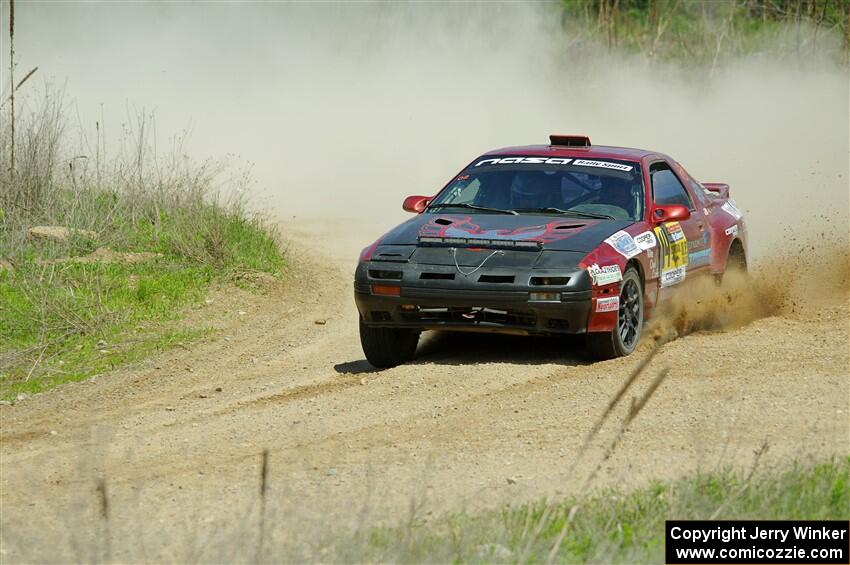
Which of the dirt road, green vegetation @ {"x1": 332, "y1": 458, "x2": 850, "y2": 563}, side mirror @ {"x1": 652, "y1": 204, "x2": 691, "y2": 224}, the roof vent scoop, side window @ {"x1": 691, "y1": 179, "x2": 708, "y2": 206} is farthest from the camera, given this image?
side window @ {"x1": 691, "y1": 179, "x2": 708, "y2": 206}

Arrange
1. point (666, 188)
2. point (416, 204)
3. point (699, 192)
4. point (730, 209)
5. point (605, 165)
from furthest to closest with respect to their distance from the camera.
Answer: point (730, 209)
point (699, 192)
point (666, 188)
point (416, 204)
point (605, 165)

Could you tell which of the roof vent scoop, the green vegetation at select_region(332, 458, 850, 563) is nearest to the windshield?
the roof vent scoop

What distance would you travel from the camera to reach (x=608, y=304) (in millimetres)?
9492

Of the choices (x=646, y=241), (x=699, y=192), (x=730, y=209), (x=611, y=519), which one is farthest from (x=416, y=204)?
(x=611, y=519)

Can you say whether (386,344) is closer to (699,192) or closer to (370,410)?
(370,410)

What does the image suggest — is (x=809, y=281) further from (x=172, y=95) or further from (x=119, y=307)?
(x=172, y=95)

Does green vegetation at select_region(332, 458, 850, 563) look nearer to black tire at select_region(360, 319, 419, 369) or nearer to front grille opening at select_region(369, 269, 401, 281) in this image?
front grille opening at select_region(369, 269, 401, 281)

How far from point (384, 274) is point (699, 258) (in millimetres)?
2940

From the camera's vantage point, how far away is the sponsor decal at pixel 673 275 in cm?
1049

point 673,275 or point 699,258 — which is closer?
point 673,275

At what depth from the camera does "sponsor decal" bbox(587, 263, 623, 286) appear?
9.40m

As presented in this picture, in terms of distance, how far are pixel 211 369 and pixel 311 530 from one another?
5.01 meters

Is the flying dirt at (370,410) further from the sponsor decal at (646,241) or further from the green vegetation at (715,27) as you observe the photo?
the green vegetation at (715,27)

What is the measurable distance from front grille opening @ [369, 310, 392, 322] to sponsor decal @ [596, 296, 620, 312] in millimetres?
1426
